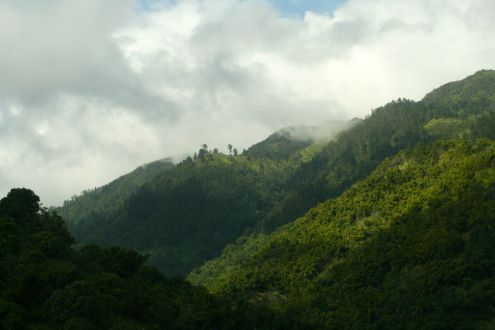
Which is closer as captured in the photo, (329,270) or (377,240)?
(377,240)

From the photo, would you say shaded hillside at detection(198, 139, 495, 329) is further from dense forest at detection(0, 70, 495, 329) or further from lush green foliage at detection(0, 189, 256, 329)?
lush green foliage at detection(0, 189, 256, 329)

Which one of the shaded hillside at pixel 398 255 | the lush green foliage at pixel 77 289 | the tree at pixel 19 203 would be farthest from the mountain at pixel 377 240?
the tree at pixel 19 203

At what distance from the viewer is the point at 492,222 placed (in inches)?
5123

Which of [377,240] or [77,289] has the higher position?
[77,289]

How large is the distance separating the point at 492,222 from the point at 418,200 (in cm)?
2956

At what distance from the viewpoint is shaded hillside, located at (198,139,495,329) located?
383ft

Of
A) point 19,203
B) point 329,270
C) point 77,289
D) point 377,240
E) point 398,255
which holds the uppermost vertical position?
point 19,203

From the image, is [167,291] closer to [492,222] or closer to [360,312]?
[360,312]

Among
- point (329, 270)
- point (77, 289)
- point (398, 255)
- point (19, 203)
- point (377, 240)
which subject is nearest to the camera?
point (77, 289)

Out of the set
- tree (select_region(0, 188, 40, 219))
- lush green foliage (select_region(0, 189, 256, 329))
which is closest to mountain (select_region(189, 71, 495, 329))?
lush green foliage (select_region(0, 189, 256, 329))

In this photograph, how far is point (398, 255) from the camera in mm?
138500

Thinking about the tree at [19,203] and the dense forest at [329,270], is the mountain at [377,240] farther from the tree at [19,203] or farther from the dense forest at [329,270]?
the tree at [19,203]

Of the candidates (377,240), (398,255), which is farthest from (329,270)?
(398,255)

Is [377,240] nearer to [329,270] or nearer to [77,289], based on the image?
[329,270]
